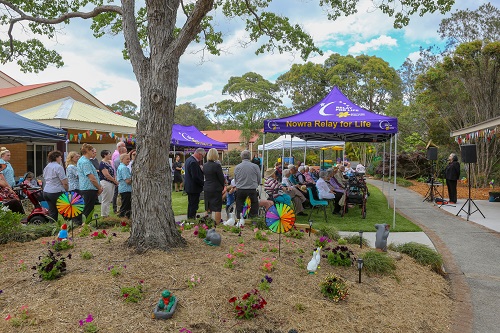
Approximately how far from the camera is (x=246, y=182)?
6.64m

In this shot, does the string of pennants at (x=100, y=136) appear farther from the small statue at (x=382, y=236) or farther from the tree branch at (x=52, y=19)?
the small statue at (x=382, y=236)

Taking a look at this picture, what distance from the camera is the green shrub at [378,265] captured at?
441 cm

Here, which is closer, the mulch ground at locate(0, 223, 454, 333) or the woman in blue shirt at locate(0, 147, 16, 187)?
the mulch ground at locate(0, 223, 454, 333)

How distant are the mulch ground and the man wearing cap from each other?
2183 mm

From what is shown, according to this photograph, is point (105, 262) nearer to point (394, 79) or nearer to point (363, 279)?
point (363, 279)

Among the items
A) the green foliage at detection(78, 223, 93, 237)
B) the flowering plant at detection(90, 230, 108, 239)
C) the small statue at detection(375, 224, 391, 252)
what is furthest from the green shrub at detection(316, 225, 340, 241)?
the green foliage at detection(78, 223, 93, 237)

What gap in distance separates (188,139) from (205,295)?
13.7 m

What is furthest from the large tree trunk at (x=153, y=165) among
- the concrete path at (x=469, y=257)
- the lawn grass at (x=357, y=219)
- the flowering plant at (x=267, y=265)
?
the lawn grass at (x=357, y=219)

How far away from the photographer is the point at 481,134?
12.3 meters

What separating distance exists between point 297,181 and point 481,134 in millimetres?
7669

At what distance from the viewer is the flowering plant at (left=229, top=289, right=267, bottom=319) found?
9.59 feet

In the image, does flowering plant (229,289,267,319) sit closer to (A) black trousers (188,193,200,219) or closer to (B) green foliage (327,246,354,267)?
(B) green foliage (327,246,354,267)

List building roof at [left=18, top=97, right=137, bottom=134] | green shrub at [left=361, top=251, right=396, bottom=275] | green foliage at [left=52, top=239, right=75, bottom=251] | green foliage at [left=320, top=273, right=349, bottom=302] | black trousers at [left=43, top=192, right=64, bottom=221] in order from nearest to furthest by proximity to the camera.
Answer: green foliage at [left=320, top=273, right=349, bottom=302], green foliage at [left=52, top=239, right=75, bottom=251], green shrub at [left=361, top=251, right=396, bottom=275], black trousers at [left=43, top=192, right=64, bottom=221], building roof at [left=18, top=97, right=137, bottom=134]

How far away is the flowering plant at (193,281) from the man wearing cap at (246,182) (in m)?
3.27
